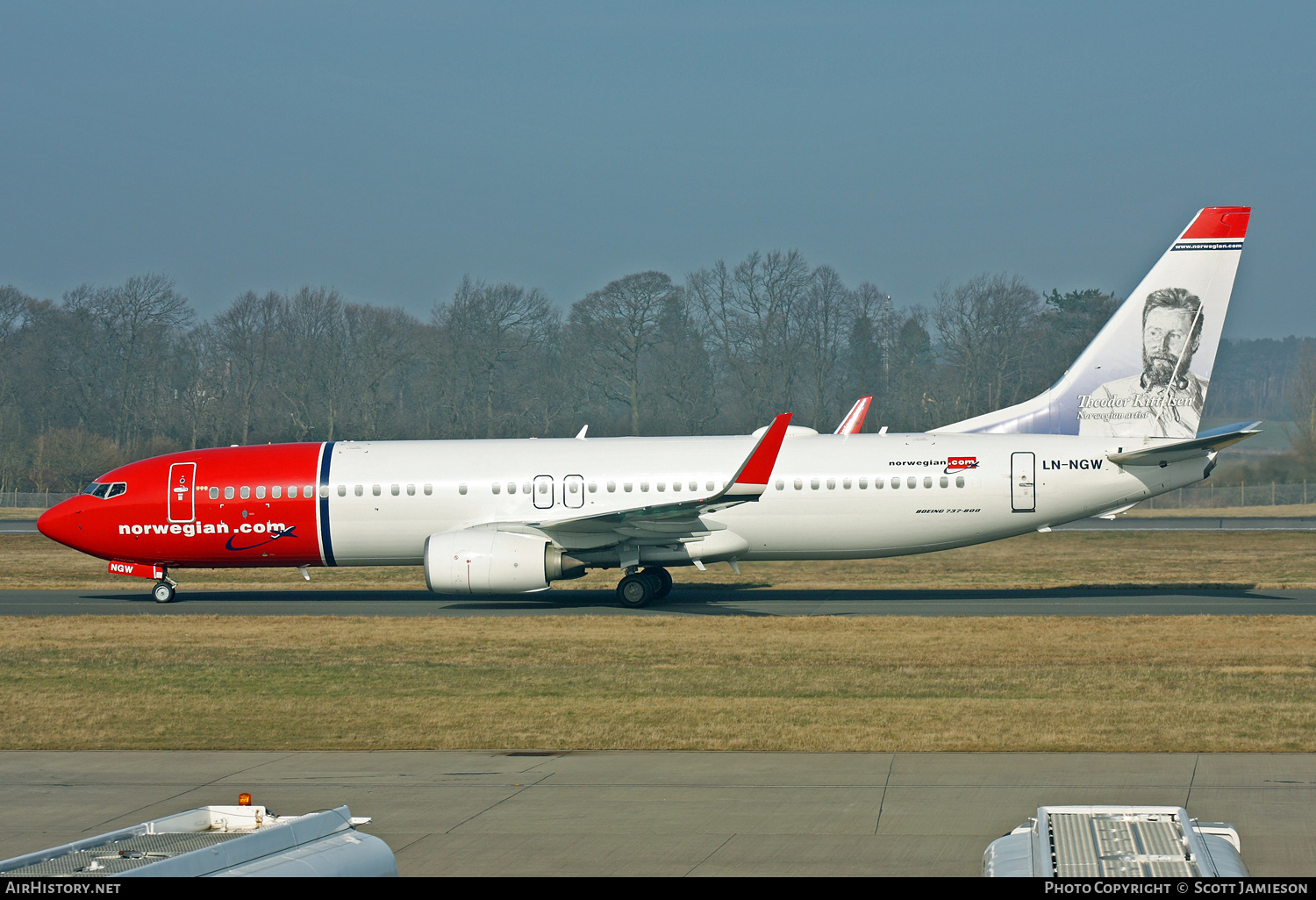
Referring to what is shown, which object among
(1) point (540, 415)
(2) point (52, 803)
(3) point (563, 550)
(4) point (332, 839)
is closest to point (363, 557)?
(3) point (563, 550)

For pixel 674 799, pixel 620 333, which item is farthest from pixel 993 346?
pixel 674 799

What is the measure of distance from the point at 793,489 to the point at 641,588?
380cm

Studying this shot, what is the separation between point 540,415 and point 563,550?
5713cm

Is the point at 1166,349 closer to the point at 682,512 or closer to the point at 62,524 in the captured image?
the point at 682,512

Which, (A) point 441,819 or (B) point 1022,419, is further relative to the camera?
(B) point 1022,419

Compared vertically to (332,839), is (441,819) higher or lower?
lower

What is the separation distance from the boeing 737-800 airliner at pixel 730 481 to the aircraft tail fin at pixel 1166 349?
37 millimetres

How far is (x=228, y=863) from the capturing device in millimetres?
4375

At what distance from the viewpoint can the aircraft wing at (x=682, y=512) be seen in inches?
933

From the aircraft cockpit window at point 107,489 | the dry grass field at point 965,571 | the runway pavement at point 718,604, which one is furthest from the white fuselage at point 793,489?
the aircraft cockpit window at point 107,489

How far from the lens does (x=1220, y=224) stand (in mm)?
26062

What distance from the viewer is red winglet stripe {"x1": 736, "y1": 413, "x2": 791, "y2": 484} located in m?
23.6

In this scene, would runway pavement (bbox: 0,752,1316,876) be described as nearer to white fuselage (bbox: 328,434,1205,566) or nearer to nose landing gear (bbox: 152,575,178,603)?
white fuselage (bbox: 328,434,1205,566)

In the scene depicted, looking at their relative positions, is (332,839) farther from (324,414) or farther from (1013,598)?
(324,414)
